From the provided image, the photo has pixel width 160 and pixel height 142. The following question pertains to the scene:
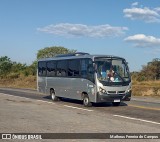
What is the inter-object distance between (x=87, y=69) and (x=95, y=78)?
3.22 ft

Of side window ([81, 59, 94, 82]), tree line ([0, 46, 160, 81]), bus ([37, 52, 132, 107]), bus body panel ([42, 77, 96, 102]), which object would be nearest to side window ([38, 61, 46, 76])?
bus body panel ([42, 77, 96, 102])

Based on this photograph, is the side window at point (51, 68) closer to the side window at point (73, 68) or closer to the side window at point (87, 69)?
the side window at point (73, 68)

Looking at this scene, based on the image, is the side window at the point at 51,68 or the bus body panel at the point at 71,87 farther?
the side window at the point at 51,68

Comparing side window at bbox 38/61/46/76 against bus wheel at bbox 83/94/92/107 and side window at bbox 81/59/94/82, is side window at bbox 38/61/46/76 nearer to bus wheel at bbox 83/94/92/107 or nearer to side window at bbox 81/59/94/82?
side window at bbox 81/59/94/82

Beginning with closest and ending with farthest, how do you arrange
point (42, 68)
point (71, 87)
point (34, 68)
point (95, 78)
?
1. point (95, 78)
2. point (71, 87)
3. point (42, 68)
4. point (34, 68)

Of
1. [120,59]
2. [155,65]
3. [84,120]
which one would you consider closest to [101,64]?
[120,59]

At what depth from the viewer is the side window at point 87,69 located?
20.6m

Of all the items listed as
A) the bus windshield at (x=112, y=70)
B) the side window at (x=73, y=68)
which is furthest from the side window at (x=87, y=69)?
the side window at (x=73, y=68)

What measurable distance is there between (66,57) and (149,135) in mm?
13342

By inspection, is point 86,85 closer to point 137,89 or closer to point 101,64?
point 101,64

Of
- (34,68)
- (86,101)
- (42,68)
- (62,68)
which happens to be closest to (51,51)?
(34,68)

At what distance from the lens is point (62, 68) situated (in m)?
24.3

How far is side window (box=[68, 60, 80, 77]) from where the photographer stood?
22.2 metres

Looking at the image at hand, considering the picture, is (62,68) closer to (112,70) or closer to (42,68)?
Answer: (42,68)
